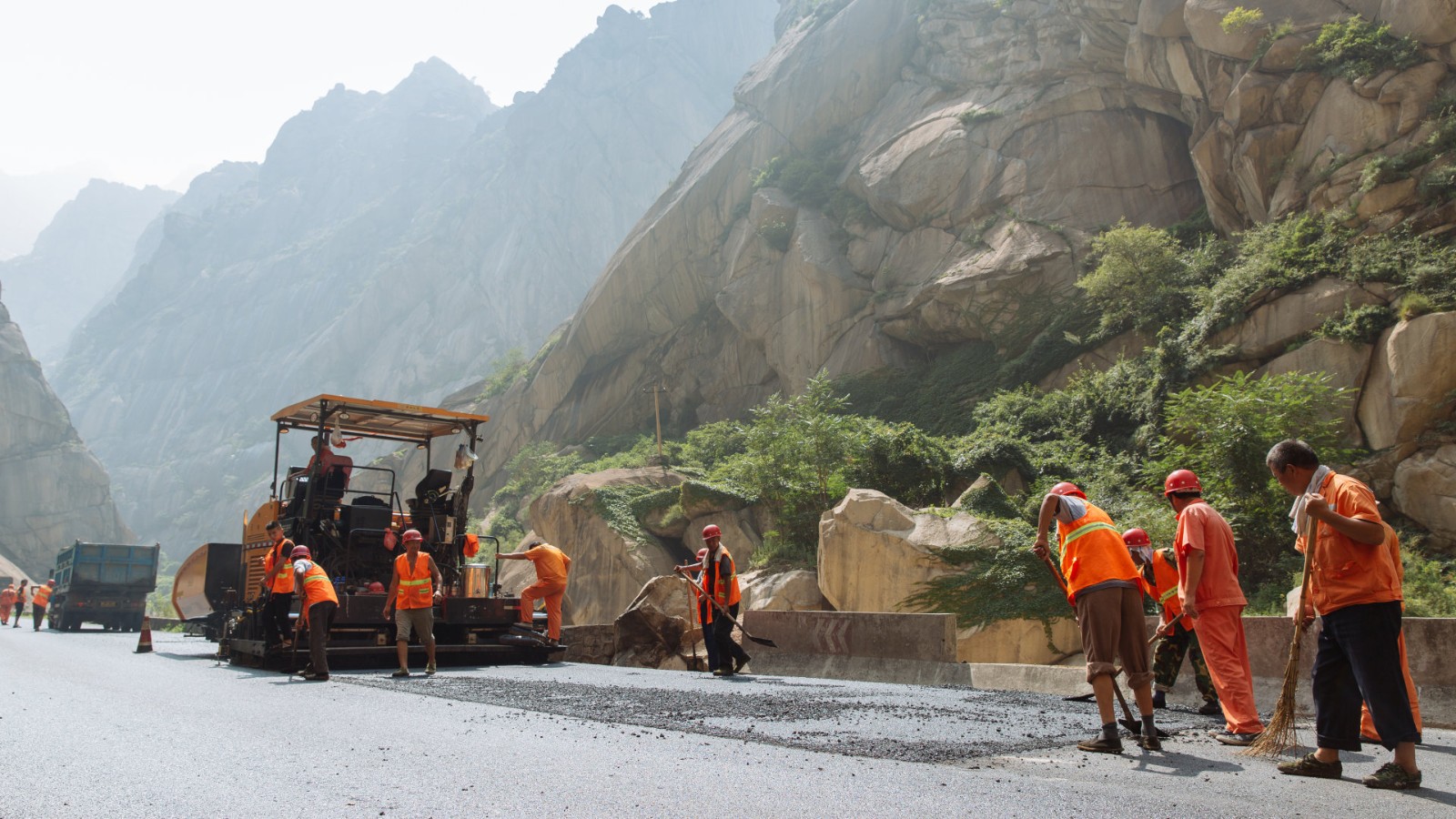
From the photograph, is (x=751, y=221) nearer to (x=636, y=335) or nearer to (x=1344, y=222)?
(x=636, y=335)

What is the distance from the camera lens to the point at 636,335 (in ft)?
149

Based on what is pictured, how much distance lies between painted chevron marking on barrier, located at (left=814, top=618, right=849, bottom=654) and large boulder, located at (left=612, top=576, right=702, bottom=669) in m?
2.34

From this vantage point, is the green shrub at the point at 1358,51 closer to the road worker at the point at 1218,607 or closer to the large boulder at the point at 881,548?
the large boulder at the point at 881,548

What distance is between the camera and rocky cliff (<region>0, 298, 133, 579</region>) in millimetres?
68000

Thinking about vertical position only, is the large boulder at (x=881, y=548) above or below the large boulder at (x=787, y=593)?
above

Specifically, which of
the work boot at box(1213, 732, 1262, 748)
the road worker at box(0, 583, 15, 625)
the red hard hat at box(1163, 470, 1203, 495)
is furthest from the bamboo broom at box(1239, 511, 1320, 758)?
the road worker at box(0, 583, 15, 625)

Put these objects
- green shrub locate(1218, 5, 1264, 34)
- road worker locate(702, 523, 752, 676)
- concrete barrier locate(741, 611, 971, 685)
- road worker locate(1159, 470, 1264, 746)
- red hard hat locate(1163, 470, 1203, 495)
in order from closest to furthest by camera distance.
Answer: road worker locate(1159, 470, 1264, 746)
red hard hat locate(1163, 470, 1203, 495)
concrete barrier locate(741, 611, 971, 685)
road worker locate(702, 523, 752, 676)
green shrub locate(1218, 5, 1264, 34)

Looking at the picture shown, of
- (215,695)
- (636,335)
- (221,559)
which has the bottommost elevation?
(215,695)

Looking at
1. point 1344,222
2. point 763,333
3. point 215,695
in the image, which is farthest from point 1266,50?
point 215,695

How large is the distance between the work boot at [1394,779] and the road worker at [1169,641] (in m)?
2.69

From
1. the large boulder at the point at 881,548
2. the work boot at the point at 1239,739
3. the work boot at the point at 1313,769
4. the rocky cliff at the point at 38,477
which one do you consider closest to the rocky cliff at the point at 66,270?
the rocky cliff at the point at 38,477

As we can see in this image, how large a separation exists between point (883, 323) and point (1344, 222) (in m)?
15.0

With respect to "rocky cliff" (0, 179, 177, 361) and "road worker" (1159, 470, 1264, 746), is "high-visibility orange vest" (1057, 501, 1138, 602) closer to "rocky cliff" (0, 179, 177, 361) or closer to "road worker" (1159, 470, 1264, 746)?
"road worker" (1159, 470, 1264, 746)

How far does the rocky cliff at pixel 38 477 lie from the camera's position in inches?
2677
